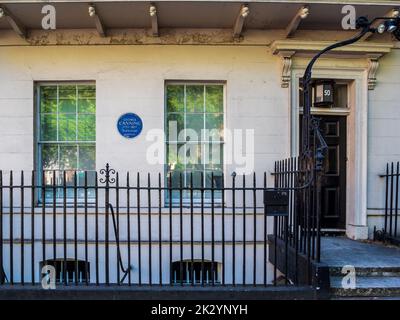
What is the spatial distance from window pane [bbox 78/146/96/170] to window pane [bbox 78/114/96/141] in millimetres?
172

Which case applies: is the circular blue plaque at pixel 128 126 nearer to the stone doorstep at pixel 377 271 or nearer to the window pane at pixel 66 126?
the window pane at pixel 66 126

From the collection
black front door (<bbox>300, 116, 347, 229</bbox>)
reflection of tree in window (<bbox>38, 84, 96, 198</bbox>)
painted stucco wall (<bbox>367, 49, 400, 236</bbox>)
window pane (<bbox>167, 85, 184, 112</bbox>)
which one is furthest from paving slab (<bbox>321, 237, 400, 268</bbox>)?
reflection of tree in window (<bbox>38, 84, 96, 198</bbox>)

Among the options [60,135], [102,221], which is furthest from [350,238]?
[60,135]

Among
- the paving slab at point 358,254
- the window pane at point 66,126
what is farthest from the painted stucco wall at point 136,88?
the paving slab at point 358,254

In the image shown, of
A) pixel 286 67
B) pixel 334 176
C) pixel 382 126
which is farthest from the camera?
pixel 334 176

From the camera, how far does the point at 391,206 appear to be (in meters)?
6.25

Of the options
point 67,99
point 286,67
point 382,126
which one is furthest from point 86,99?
point 382,126

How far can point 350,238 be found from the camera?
6.54m

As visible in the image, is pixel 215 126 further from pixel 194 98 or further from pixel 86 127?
pixel 86 127

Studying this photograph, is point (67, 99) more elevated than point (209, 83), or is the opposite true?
point (209, 83)

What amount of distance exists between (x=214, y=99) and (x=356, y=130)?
2.47 m
